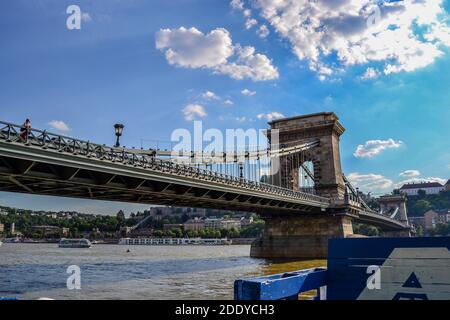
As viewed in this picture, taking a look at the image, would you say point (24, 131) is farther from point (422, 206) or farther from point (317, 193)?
point (422, 206)

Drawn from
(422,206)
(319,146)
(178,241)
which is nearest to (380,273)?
(319,146)

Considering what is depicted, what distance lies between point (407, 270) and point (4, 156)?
15.6 m

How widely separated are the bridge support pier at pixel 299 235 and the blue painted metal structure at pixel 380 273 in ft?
140

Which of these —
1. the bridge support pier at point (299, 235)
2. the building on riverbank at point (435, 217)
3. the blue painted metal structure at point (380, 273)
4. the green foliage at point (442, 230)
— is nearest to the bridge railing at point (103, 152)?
the blue painted metal structure at point (380, 273)

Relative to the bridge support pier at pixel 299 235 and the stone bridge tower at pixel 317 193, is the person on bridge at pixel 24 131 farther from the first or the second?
the bridge support pier at pixel 299 235

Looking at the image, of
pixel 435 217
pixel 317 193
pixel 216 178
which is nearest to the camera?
pixel 216 178

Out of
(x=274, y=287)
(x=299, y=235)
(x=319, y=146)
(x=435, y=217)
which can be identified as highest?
(x=319, y=146)

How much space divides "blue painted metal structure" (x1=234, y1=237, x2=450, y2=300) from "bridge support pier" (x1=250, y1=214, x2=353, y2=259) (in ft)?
140

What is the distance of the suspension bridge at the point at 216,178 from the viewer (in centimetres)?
1833

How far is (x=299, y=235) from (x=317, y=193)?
405 inches

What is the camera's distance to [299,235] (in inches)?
1964

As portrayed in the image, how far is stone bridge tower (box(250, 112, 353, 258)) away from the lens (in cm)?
4884
